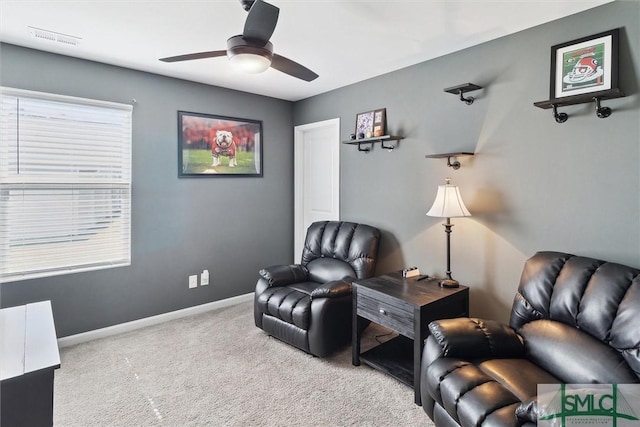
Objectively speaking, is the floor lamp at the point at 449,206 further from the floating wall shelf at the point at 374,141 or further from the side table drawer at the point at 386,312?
the floating wall shelf at the point at 374,141

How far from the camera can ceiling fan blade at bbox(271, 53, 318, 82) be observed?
205cm

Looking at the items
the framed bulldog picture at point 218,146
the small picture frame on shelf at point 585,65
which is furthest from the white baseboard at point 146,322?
the small picture frame on shelf at point 585,65

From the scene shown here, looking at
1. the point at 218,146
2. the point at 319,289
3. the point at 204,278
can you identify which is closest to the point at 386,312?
the point at 319,289

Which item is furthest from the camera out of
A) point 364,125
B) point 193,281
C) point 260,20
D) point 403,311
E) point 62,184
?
point 193,281

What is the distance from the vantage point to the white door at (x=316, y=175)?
3.98 m

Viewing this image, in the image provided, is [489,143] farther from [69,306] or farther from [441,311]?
[69,306]

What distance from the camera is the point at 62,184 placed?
291 cm

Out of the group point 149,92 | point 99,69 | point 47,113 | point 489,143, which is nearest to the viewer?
point 489,143

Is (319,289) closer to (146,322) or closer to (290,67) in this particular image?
(290,67)

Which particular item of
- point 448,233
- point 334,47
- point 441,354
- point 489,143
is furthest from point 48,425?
point 489,143

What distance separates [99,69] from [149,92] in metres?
0.43

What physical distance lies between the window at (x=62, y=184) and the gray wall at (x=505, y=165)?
2.40m

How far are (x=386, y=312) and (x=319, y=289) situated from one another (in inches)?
23.5

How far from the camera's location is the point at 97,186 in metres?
3.08
